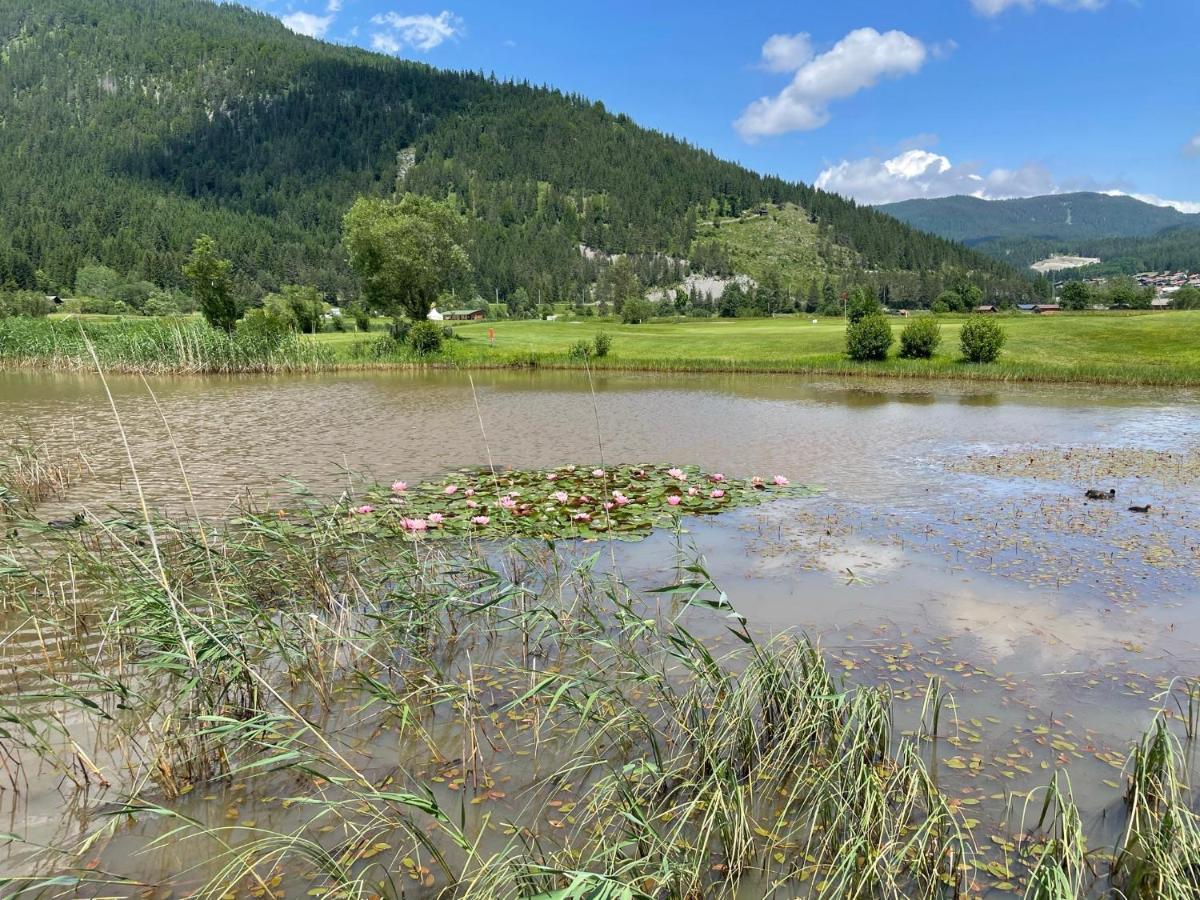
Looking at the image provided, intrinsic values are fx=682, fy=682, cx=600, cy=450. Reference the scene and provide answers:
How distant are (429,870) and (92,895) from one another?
1.77 m

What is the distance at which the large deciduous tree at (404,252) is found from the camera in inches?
1969

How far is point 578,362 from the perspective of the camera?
42125mm

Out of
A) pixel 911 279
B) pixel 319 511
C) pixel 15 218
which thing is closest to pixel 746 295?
pixel 911 279

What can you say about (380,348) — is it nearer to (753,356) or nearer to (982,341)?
(753,356)

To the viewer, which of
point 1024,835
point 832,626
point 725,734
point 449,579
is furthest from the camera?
point 449,579

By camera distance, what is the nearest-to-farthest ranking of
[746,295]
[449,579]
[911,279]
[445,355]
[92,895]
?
[92,895] < [449,579] < [445,355] < [746,295] < [911,279]

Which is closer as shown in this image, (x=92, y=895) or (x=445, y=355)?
(x=92, y=895)

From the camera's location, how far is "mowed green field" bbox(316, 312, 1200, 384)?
34.7 metres

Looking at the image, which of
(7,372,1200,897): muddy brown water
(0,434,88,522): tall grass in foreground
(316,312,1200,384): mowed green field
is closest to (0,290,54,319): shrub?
(316,312,1200,384): mowed green field

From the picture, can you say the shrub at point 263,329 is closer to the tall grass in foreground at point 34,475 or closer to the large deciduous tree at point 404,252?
the large deciduous tree at point 404,252

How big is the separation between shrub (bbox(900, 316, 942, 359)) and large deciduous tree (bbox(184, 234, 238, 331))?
139 feet

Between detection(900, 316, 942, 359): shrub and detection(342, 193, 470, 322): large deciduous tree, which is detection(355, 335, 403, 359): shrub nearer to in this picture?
detection(342, 193, 470, 322): large deciduous tree

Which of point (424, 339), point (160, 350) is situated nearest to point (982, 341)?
point (424, 339)

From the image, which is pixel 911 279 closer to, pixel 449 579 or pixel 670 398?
pixel 670 398
